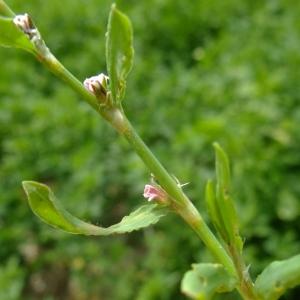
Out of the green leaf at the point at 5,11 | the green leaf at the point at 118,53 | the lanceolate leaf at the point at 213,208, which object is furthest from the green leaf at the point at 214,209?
the green leaf at the point at 5,11

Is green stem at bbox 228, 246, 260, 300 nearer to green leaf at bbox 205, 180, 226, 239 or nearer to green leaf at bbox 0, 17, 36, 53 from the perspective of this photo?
green leaf at bbox 205, 180, 226, 239

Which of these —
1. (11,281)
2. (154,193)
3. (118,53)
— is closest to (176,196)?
(154,193)


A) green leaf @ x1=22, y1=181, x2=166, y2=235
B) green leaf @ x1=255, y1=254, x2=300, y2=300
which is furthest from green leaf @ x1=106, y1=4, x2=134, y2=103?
green leaf @ x1=255, y1=254, x2=300, y2=300

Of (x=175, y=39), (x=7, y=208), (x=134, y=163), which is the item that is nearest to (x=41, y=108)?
(x=7, y=208)

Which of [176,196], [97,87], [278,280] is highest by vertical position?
[97,87]

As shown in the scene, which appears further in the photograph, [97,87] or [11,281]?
[11,281]

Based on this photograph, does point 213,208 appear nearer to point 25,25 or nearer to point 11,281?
point 25,25
